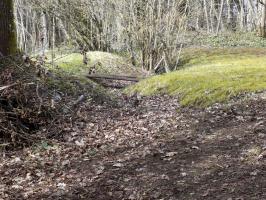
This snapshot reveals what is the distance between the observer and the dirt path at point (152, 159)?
202 inches

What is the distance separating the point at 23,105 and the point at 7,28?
2244mm

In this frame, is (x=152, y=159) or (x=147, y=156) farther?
(x=147, y=156)

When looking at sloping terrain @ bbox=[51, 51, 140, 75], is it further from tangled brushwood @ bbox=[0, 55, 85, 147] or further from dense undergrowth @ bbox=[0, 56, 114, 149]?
tangled brushwood @ bbox=[0, 55, 85, 147]

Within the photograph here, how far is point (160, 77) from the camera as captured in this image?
11.4 metres

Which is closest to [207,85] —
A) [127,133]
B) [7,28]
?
[127,133]

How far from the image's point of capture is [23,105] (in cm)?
736

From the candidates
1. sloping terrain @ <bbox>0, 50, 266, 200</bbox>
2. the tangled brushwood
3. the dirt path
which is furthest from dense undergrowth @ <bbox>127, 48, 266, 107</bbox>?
the tangled brushwood

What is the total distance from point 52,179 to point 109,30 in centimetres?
1317

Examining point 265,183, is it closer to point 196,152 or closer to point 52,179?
point 196,152

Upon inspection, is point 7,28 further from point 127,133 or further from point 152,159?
point 152,159

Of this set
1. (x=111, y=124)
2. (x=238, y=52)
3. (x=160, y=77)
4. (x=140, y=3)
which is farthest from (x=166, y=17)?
(x=111, y=124)

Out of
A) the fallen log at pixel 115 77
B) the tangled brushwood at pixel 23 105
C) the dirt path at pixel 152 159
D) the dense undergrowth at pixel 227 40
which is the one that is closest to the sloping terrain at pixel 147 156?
the dirt path at pixel 152 159

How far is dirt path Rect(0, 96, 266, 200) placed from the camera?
5121 mm

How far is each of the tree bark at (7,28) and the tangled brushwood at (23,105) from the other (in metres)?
0.59
